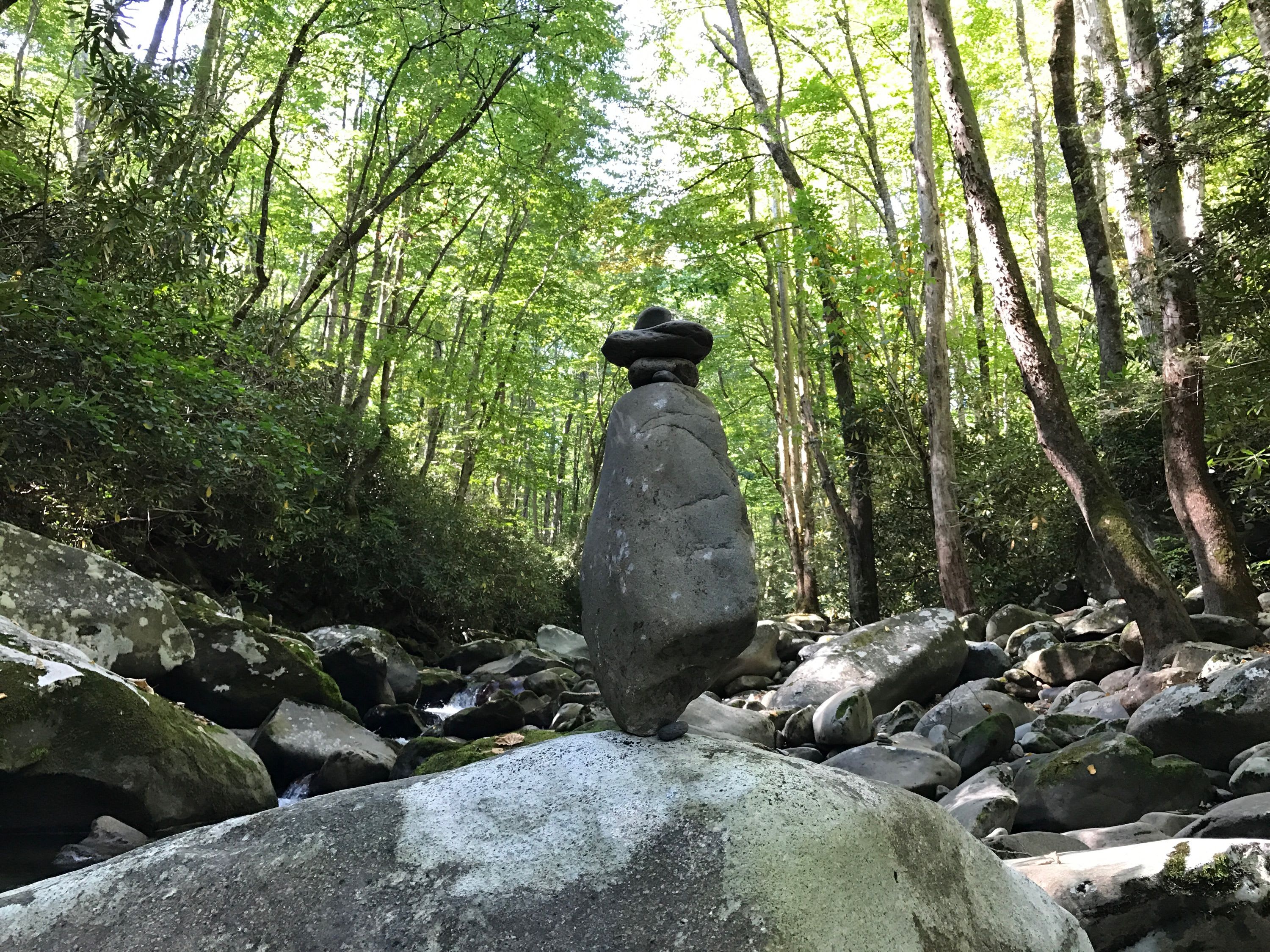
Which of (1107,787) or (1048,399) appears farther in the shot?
(1048,399)

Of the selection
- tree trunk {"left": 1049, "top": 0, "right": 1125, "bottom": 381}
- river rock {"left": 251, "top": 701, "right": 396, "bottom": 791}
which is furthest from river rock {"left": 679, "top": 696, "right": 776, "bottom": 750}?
tree trunk {"left": 1049, "top": 0, "right": 1125, "bottom": 381}

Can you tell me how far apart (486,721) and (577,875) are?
5.64 m

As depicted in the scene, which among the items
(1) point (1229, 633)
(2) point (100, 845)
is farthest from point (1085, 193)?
(2) point (100, 845)

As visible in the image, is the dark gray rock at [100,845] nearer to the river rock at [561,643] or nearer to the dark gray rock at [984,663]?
the dark gray rock at [984,663]

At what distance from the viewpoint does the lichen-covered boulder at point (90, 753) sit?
5.00 metres

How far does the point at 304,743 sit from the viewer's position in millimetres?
6980

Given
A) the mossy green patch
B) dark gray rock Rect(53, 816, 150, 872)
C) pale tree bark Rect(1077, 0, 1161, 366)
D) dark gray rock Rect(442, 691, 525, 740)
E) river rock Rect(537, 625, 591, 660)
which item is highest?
pale tree bark Rect(1077, 0, 1161, 366)

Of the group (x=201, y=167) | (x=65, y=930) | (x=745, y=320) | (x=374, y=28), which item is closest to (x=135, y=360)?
(x=65, y=930)

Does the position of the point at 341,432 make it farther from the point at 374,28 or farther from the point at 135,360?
the point at 135,360

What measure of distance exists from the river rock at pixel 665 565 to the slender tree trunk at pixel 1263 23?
542 centimetres

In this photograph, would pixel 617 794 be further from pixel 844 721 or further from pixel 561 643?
pixel 561 643

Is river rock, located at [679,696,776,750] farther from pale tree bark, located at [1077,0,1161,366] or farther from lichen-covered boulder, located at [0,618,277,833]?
pale tree bark, located at [1077,0,1161,366]

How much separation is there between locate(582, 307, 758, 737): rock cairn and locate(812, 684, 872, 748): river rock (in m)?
3.54

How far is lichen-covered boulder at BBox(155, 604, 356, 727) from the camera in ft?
24.3
